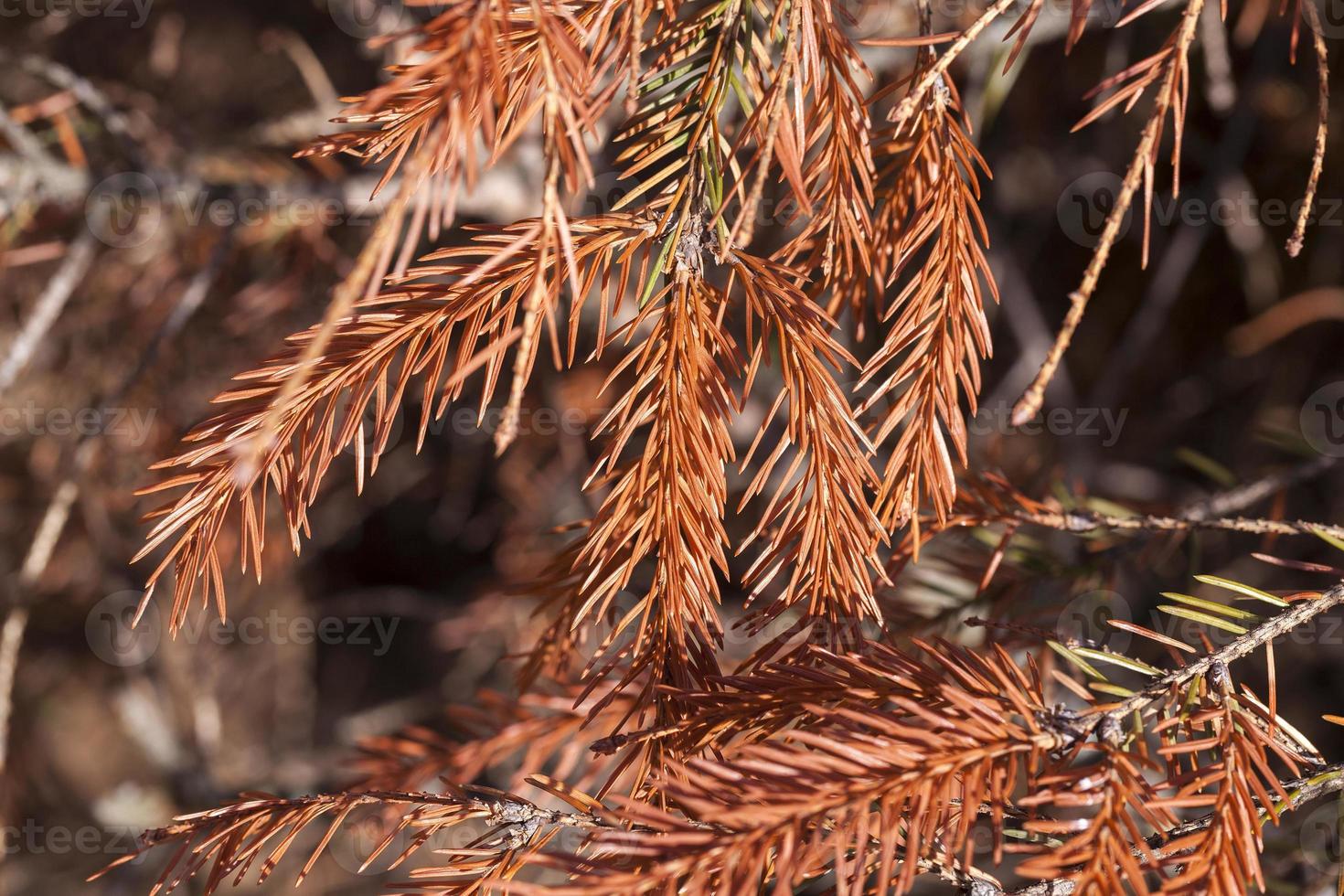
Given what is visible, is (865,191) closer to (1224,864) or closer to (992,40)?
(1224,864)

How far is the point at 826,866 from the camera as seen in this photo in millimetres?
357

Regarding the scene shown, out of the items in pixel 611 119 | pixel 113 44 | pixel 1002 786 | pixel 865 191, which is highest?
pixel 113 44

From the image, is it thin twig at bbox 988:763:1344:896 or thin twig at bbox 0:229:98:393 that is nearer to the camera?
thin twig at bbox 988:763:1344:896

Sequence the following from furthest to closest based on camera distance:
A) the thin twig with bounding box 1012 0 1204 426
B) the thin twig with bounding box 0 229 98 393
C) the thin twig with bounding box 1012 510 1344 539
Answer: the thin twig with bounding box 0 229 98 393 < the thin twig with bounding box 1012 510 1344 539 < the thin twig with bounding box 1012 0 1204 426

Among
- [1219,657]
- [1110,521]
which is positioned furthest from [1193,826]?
[1110,521]

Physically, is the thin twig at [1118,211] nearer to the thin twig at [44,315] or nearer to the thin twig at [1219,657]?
the thin twig at [1219,657]

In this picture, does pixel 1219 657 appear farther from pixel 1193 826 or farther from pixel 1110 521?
pixel 1110 521

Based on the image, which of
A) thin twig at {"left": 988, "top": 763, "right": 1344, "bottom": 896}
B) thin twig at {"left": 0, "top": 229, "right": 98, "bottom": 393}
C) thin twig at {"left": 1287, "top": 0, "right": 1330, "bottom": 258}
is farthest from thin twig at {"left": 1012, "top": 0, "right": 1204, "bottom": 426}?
thin twig at {"left": 0, "top": 229, "right": 98, "bottom": 393}

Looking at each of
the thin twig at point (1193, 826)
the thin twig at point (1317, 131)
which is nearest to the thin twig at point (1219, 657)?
the thin twig at point (1193, 826)

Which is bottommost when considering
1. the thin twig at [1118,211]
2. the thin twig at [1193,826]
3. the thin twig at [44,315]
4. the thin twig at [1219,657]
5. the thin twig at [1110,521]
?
the thin twig at [1193,826]

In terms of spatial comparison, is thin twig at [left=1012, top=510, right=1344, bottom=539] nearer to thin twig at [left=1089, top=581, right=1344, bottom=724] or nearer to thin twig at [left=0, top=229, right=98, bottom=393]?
thin twig at [left=1089, top=581, right=1344, bottom=724]

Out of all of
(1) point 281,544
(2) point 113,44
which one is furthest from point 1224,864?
(2) point 113,44

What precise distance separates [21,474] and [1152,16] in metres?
1.99

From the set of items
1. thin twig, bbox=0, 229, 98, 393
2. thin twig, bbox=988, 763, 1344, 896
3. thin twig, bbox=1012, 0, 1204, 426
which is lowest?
thin twig, bbox=988, 763, 1344, 896
